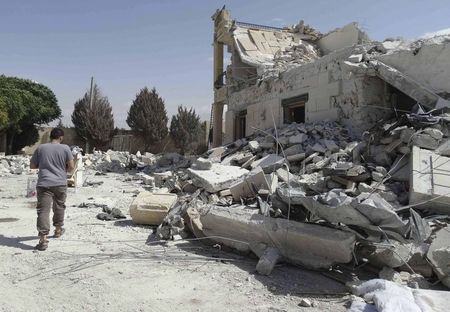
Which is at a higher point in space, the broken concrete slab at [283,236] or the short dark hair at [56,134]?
the short dark hair at [56,134]

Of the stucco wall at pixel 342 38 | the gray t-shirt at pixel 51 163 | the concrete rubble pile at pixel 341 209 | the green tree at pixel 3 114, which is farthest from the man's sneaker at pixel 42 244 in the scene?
the green tree at pixel 3 114

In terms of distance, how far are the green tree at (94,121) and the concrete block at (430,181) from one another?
26.2m

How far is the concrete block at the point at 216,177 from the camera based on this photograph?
6.62 metres

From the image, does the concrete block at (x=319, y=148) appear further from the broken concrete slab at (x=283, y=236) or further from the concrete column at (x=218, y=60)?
the concrete column at (x=218, y=60)

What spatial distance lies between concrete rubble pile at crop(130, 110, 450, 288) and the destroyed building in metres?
1.04

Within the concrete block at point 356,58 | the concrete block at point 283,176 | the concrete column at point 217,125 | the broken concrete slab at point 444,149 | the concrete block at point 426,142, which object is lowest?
the concrete block at point 283,176

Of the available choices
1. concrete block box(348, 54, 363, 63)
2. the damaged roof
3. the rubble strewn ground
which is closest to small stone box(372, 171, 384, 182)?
the rubble strewn ground

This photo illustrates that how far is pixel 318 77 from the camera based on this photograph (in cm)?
1027

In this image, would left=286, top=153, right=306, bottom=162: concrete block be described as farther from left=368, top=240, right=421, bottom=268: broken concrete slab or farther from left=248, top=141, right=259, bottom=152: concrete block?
left=368, top=240, right=421, bottom=268: broken concrete slab

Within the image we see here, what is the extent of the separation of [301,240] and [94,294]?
1.96m

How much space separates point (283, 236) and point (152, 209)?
2.31m

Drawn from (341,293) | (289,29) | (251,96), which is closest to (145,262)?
(341,293)

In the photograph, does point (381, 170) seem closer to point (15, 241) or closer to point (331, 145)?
point (331, 145)

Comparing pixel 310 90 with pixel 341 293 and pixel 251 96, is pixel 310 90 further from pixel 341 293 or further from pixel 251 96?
pixel 341 293
